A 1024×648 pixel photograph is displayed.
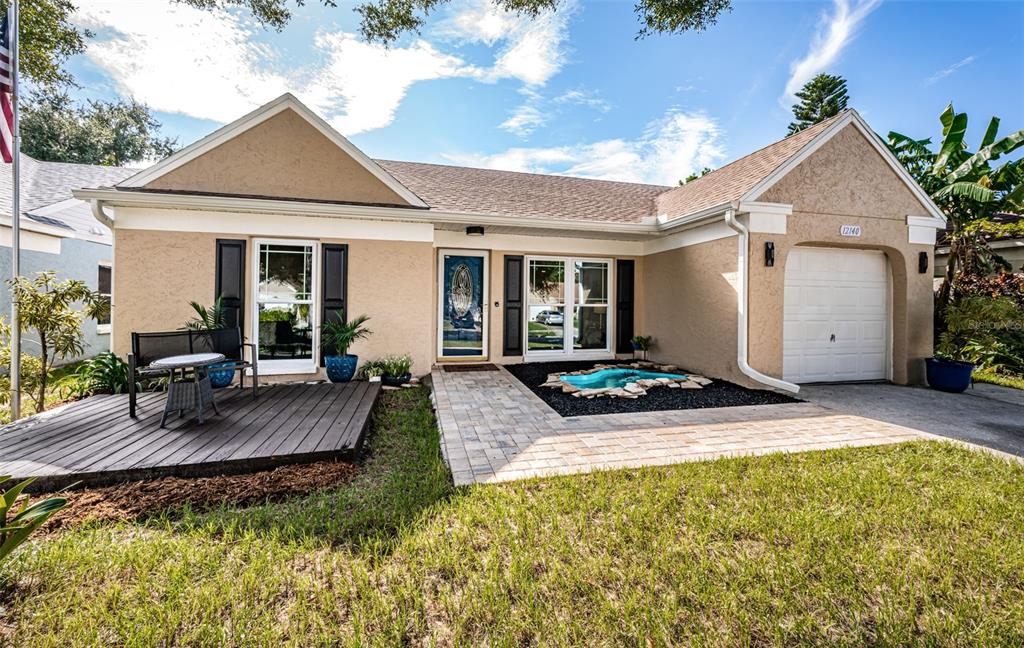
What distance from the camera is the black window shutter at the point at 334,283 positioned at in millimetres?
7567

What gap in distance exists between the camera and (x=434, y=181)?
34.7ft

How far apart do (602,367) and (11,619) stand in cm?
824

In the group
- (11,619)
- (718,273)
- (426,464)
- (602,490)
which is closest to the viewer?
(11,619)

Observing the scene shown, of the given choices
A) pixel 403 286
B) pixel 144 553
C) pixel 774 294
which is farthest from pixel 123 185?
pixel 774 294

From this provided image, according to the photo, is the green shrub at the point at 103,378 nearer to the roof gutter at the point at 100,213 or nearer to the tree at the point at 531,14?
the roof gutter at the point at 100,213

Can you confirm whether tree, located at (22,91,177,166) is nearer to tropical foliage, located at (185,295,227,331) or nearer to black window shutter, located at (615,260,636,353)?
tropical foliage, located at (185,295,227,331)

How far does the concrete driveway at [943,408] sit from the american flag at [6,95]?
11.3m

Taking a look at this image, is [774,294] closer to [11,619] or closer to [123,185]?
[11,619]

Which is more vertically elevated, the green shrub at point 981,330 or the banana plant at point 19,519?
the green shrub at point 981,330

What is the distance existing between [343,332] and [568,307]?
17.2ft

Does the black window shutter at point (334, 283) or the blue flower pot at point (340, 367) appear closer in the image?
the blue flower pot at point (340, 367)

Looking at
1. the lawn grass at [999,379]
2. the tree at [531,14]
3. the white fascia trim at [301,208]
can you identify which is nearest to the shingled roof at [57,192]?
the white fascia trim at [301,208]

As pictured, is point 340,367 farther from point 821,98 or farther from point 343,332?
point 821,98

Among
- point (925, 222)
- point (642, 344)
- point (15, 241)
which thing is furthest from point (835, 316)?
point (15, 241)
